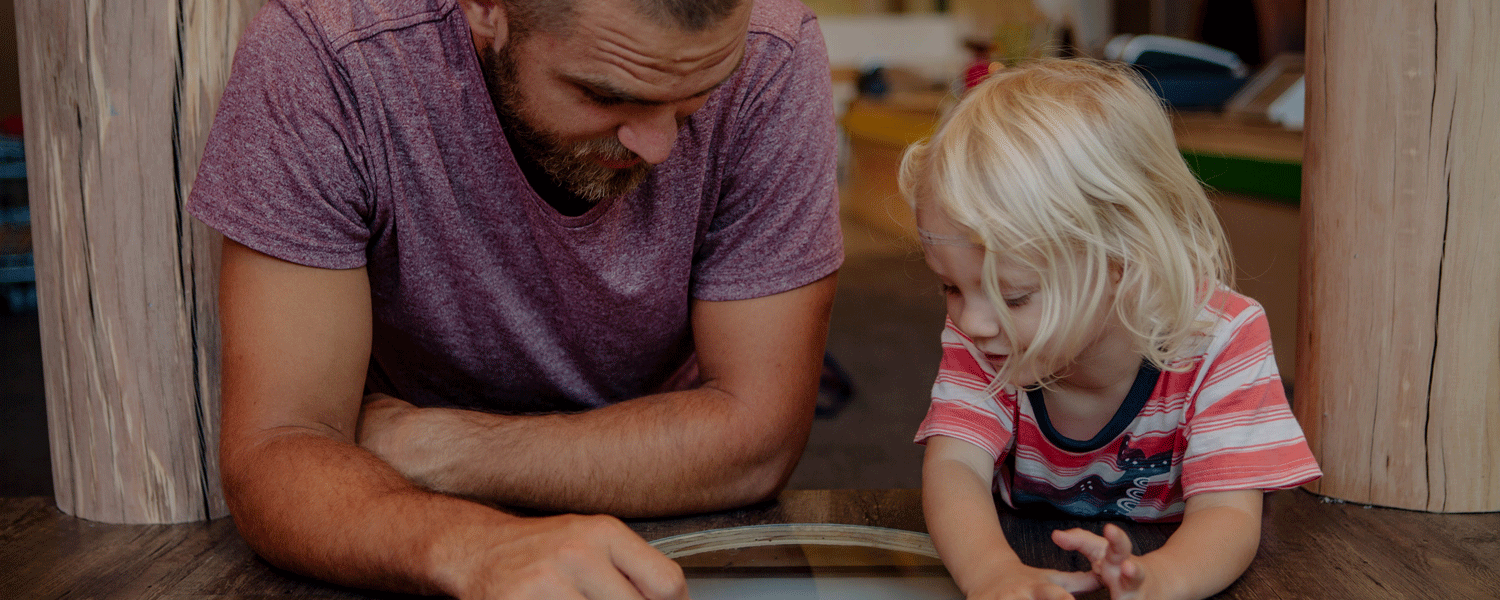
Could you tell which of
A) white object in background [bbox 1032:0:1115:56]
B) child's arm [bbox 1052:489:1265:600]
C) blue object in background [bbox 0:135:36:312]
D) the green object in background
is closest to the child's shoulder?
child's arm [bbox 1052:489:1265:600]

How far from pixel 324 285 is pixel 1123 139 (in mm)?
736

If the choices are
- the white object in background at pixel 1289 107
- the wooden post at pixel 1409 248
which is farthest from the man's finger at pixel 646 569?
the white object in background at pixel 1289 107

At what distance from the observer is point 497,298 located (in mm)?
1130

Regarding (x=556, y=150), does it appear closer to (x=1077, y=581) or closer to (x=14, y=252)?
(x=1077, y=581)

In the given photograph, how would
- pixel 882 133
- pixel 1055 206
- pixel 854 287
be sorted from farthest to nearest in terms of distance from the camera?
pixel 882 133 → pixel 854 287 → pixel 1055 206

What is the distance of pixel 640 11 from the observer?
87 centimetres

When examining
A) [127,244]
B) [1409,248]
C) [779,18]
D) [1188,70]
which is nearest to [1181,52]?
[1188,70]

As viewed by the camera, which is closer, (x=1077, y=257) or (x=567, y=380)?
(x=1077, y=257)

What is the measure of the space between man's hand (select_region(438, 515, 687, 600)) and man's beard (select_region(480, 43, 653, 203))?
0.36 meters

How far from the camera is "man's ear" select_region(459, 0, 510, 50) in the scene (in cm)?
95

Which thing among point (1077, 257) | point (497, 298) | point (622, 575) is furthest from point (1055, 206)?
point (497, 298)

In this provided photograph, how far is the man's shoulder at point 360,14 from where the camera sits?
0.99 metres

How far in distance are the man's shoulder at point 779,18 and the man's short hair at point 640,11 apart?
0.68 ft

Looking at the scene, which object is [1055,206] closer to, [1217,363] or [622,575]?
[1217,363]
